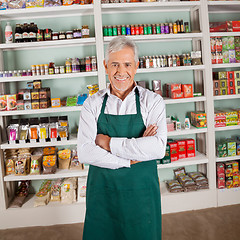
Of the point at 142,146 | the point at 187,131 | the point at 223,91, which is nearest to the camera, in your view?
the point at 142,146

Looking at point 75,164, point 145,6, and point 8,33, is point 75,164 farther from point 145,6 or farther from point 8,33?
point 145,6

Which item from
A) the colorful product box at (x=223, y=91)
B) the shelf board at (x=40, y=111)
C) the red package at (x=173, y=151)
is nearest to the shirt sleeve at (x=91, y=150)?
the shelf board at (x=40, y=111)

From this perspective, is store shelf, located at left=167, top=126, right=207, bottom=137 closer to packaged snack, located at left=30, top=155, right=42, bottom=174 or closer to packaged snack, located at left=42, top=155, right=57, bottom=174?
packaged snack, located at left=42, top=155, right=57, bottom=174

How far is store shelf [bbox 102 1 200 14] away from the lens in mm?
3301

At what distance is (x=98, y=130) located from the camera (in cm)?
194

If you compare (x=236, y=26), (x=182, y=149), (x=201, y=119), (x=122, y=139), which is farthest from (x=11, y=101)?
(x=236, y=26)

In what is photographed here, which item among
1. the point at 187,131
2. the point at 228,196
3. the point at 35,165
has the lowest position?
the point at 228,196

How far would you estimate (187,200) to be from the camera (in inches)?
140

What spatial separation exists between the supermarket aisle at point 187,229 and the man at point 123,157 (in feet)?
4.36

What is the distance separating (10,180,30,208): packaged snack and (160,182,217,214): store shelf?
67.4 inches

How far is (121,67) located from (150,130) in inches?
17.3

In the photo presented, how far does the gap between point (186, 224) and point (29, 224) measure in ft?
5.99

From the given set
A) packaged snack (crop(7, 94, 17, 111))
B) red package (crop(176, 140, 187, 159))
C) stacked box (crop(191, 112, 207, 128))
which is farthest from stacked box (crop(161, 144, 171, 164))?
packaged snack (crop(7, 94, 17, 111))

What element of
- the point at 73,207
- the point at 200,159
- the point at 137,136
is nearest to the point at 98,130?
the point at 137,136
